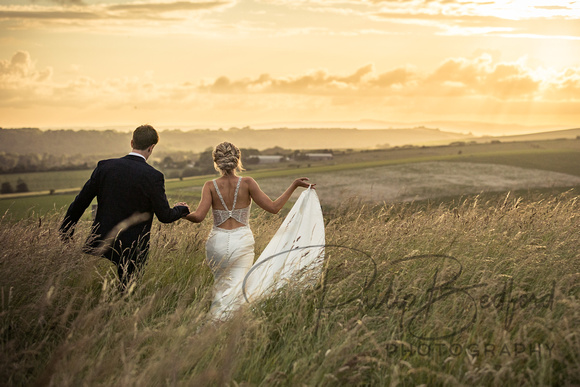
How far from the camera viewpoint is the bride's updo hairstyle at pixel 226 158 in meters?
6.61

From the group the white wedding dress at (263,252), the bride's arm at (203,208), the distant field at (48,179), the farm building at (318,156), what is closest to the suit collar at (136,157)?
the bride's arm at (203,208)

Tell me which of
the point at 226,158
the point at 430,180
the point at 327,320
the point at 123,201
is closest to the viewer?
the point at 327,320

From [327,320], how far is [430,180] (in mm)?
35442

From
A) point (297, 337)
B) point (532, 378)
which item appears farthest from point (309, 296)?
point (532, 378)

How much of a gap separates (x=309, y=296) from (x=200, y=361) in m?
1.40

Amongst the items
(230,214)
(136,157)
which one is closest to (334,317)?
(230,214)

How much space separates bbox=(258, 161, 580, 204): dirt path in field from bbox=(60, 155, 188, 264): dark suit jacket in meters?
24.1

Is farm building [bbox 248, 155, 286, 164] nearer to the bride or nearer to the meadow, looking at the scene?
the meadow

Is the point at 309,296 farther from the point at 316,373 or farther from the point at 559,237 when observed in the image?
the point at 559,237

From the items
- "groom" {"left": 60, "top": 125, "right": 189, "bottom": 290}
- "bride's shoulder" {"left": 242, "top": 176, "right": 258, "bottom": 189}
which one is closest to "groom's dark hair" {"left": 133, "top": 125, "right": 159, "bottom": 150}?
"groom" {"left": 60, "top": 125, "right": 189, "bottom": 290}

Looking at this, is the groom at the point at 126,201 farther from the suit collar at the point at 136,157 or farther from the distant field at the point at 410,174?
the distant field at the point at 410,174

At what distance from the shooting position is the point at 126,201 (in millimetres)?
6062

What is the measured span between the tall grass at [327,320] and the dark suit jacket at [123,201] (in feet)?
1.06

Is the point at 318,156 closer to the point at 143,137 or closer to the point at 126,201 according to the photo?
the point at 143,137
